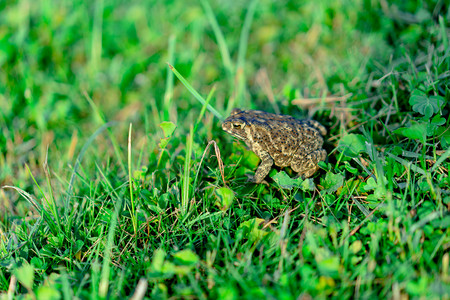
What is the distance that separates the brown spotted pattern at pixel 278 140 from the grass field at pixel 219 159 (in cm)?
16

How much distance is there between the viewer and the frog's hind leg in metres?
2.89

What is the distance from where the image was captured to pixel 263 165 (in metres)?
2.95

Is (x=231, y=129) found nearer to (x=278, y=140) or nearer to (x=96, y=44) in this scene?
(x=278, y=140)

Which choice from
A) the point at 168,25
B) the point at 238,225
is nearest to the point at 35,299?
the point at 238,225

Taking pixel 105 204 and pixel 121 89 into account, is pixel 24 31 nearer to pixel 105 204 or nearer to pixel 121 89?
pixel 121 89

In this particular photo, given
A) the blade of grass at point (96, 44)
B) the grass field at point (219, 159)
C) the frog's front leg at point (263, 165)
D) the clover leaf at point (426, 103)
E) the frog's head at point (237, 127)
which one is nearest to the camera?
the grass field at point (219, 159)

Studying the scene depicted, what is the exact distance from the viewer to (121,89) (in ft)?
16.6

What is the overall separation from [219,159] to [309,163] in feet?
2.62

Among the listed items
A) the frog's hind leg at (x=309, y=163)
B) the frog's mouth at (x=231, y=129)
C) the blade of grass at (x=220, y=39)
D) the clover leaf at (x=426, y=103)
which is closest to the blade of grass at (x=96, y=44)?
the blade of grass at (x=220, y=39)

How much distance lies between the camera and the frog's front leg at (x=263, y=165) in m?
2.88

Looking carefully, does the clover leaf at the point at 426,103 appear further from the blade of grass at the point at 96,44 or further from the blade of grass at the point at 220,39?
the blade of grass at the point at 96,44

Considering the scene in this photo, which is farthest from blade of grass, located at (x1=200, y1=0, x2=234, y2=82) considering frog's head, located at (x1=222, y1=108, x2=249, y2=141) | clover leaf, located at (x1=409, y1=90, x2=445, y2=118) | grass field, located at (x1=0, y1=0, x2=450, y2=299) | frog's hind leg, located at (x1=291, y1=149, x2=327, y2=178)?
clover leaf, located at (x1=409, y1=90, x2=445, y2=118)

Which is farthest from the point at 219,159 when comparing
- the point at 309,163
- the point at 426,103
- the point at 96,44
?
the point at 96,44

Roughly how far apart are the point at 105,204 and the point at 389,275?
87.1 inches
